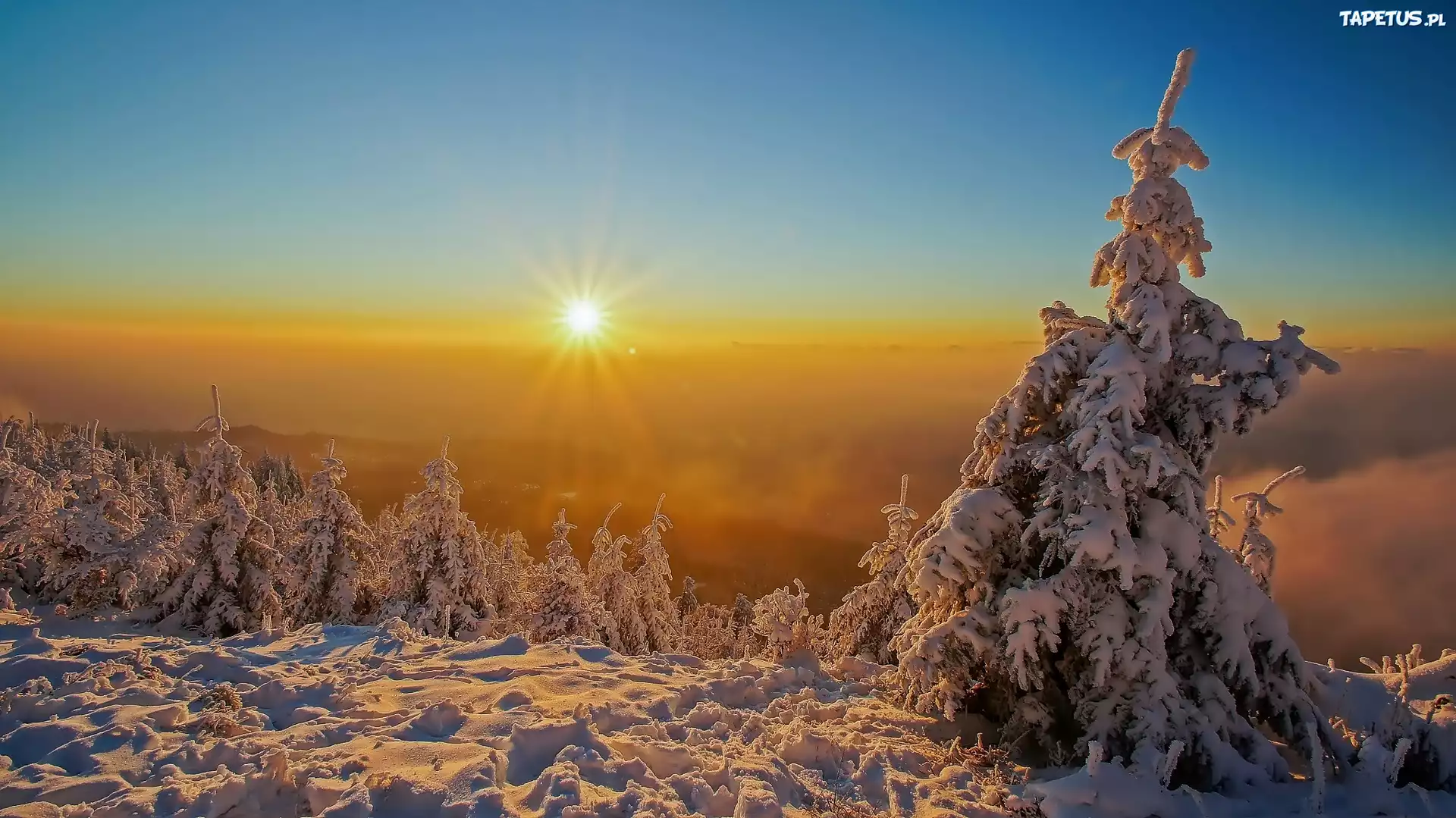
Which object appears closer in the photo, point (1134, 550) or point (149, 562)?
point (1134, 550)

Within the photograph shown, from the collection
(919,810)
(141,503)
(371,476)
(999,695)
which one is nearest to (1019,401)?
(999,695)

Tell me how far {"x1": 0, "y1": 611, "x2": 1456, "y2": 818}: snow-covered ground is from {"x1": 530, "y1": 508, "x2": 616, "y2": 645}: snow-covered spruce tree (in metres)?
13.5

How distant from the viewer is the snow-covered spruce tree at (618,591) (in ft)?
97.2

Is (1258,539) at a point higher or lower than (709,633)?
higher

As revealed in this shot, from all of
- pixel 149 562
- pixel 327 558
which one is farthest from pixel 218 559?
pixel 327 558

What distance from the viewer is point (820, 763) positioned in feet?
23.7

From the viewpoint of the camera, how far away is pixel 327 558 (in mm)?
23641

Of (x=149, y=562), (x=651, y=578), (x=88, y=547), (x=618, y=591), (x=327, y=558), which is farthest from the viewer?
(x=651, y=578)

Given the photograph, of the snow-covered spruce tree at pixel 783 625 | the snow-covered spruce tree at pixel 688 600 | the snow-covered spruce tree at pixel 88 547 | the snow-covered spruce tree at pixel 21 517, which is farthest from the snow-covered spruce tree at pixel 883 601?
the snow-covered spruce tree at pixel 688 600

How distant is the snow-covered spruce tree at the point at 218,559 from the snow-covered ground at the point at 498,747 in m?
11.3

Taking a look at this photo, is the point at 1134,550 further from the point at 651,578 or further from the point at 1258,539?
the point at 651,578

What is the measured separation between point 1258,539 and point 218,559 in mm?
28311

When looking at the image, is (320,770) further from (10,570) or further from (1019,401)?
(10,570)

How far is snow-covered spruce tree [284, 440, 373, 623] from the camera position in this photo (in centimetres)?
2330
